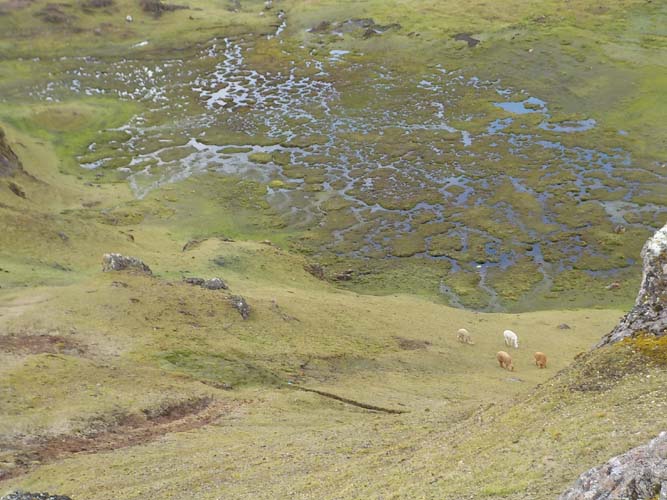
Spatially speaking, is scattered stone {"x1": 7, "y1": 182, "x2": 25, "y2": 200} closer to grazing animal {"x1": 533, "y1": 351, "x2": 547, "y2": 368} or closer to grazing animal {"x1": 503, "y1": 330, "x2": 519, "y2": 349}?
grazing animal {"x1": 503, "y1": 330, "x2": 519, "y2": 349}

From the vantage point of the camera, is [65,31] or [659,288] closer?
[659,288]

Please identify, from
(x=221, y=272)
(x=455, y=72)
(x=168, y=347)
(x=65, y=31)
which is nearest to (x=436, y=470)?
(x=168, y=347)

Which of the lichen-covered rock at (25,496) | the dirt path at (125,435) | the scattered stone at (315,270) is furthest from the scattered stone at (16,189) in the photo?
the lichen-covered rock at (25,496)

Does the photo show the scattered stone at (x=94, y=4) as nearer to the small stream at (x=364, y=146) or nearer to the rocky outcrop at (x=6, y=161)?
the small stream at (x=364, y=146)

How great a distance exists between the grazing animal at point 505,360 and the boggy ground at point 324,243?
5.08ft

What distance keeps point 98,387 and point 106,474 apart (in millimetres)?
8356

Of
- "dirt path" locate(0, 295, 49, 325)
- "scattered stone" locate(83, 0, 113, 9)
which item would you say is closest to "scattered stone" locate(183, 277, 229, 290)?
"dirt path" locate(0, 295, 49, 325)

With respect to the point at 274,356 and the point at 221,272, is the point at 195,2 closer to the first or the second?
the point at 221,272

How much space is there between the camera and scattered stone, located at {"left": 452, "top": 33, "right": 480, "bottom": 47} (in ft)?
472

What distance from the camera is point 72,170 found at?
99.9 meters

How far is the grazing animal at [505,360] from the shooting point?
151ft

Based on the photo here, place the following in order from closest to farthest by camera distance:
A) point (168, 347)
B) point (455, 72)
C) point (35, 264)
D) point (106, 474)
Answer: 1. point (106, 474)
2. point (168, 347)
3. point (35, 264)
4. point (455, 72)

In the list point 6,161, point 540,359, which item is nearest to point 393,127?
point 6,161

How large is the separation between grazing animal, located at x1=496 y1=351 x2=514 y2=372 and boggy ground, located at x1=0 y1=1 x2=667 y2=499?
1.55 m
